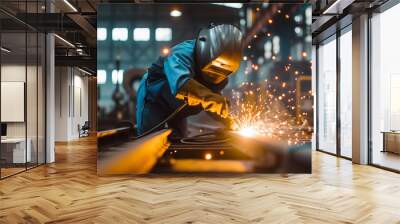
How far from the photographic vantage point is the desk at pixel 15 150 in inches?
245

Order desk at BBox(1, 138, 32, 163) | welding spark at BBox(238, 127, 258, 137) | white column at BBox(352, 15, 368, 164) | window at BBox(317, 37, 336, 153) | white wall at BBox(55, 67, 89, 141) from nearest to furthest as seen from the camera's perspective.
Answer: welding spark at BBox(238, 127, 258, 137)
desk at BBox(1, 138, 32, 163)
white column at BBox(352, 15, 368, 164)
window at BBox(317, 37, 336, 153)
white wall at BBox(55, 67, 89, 141)

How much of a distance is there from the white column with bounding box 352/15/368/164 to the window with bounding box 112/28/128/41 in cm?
482

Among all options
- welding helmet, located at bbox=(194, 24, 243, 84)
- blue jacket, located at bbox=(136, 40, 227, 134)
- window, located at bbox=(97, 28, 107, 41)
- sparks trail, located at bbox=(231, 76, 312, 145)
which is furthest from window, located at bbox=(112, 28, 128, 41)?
sparks trail, located at bbox=(231, 76, 312, 145)

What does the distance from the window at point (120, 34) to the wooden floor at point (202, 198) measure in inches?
90.7

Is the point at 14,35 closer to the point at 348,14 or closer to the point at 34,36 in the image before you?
the point at 34,36

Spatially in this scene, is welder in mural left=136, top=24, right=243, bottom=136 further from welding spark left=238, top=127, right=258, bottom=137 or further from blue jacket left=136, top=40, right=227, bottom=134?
welding spark left=238, top=127, right=258, bottom=137

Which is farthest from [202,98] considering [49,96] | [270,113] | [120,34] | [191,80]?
[49,96]

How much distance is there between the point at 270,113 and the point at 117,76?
2577mm

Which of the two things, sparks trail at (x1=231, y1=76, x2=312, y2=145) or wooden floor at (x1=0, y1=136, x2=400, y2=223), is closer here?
wooden floor at (x1=0, y1=136, x2=400, y2=223)

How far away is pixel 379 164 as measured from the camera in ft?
23.2

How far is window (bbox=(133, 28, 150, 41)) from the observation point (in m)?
5.85

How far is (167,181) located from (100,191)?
3.67ft

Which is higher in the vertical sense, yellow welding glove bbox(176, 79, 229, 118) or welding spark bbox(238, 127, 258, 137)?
yellow welding glove bbox(176, 79, 229, 118)

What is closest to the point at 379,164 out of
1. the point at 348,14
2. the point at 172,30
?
the point at 348,14
